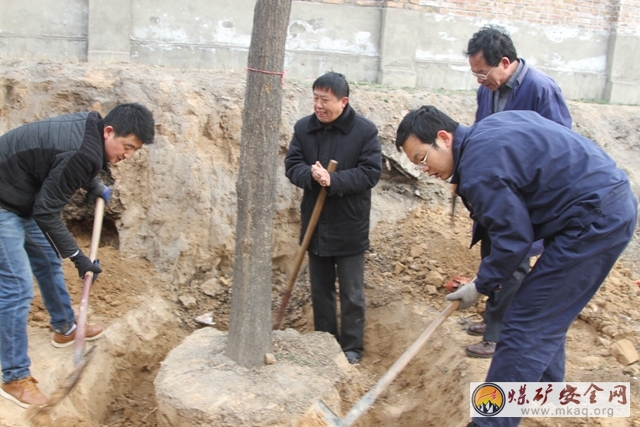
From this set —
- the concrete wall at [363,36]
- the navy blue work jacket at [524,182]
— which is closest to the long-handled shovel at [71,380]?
the navy blue work jacket at [524,182]

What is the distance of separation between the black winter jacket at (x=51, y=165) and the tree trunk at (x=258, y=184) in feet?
2.69

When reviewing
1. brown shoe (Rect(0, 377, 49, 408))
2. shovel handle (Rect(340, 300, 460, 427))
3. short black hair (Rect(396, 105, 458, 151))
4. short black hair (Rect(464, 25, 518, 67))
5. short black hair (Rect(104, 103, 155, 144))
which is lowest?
brown shoe (Rect(0, 377, 49, 408))

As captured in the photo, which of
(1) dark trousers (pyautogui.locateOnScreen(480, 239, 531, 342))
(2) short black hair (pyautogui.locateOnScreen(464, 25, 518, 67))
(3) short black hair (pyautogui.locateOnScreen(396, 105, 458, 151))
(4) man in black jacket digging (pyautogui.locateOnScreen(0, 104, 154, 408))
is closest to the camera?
(3) short black hair (pyautogui.locateOnScreen(396, 105, 458, 151))

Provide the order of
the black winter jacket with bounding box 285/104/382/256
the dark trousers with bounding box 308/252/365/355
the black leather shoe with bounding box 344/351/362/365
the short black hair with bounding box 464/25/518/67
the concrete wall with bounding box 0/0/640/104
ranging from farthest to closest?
the concrete wall with bounding box 0/0/640/104 < the black leather shoe with bounding box 344/351/362/365 < the dark trousers with bounding box 308/252/365/355 < the black winter jacket with bounding box 285/104/382/256 < the short black hair with bounding box 464/25/518/67

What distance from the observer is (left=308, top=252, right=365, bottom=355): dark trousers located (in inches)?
162

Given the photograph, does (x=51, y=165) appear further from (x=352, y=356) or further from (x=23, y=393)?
(x=352, y=356)

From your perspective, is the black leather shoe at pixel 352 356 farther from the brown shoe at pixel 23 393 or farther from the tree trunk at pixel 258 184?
the brown shoe at pixel 23 393

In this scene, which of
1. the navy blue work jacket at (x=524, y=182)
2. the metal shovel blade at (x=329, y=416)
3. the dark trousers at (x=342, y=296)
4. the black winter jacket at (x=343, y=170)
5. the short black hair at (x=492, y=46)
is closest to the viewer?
the navy blue work jacket at (x=524, y=182)

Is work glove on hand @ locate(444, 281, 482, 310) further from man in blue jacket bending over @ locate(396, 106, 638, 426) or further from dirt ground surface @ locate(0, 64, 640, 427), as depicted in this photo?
dirt ground surface @ locate(0, 64, 640, 427)

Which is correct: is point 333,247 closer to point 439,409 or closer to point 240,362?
point 240,362

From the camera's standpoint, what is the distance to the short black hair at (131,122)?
320 cm

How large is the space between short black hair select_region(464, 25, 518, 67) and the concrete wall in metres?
3.35

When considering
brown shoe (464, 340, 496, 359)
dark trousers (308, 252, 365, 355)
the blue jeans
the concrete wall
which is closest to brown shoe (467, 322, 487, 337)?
brown shoe (464, 340, 496, 359)

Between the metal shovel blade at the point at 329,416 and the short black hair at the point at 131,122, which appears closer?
the metal shovel blade at the point at 329,416
